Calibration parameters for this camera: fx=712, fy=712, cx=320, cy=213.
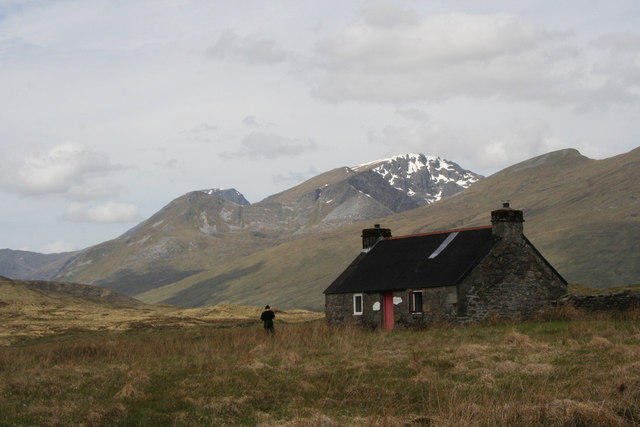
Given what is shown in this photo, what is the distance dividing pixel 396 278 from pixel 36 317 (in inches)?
1860

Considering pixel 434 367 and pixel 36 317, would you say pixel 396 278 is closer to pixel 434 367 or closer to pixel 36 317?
pixel 434 367

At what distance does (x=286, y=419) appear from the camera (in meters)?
14.4

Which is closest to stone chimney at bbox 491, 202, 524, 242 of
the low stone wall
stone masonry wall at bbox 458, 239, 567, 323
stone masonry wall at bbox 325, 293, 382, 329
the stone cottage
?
the stone cottage

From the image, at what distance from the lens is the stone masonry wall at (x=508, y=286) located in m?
38.8

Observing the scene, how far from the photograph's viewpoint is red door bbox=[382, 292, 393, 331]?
41.7m

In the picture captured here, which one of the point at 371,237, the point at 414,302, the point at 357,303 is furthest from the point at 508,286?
the point at 371,237

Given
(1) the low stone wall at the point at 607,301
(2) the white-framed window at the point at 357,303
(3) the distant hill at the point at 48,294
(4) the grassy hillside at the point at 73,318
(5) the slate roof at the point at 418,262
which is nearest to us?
(1) the low stone wall at the point at 607,301

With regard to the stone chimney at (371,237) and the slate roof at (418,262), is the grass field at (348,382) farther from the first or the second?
the stone chimney at (371,237)

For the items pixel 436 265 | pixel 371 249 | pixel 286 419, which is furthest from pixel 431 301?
pixel 286 419

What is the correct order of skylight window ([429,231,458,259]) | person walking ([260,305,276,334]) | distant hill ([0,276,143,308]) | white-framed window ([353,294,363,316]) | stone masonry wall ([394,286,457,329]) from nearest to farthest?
person walking ([260,305,276,334]), stone masonry wall ([394,286,457,329]), skylight window ([429,231,458,259]), white-framed window ([353,294,363,316]), distant hill ([0,276,143,308])

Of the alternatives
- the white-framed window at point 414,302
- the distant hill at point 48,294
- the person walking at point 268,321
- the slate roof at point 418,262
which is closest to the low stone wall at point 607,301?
the slate roof at point 418,262

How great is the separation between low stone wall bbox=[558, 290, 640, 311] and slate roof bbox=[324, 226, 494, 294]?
6.09m

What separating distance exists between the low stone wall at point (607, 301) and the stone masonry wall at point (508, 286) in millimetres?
2286

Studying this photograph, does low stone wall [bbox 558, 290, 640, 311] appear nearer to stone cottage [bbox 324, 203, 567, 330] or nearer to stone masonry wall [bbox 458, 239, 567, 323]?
stone masonry wall [bbox 458, 239, 567, 323]
